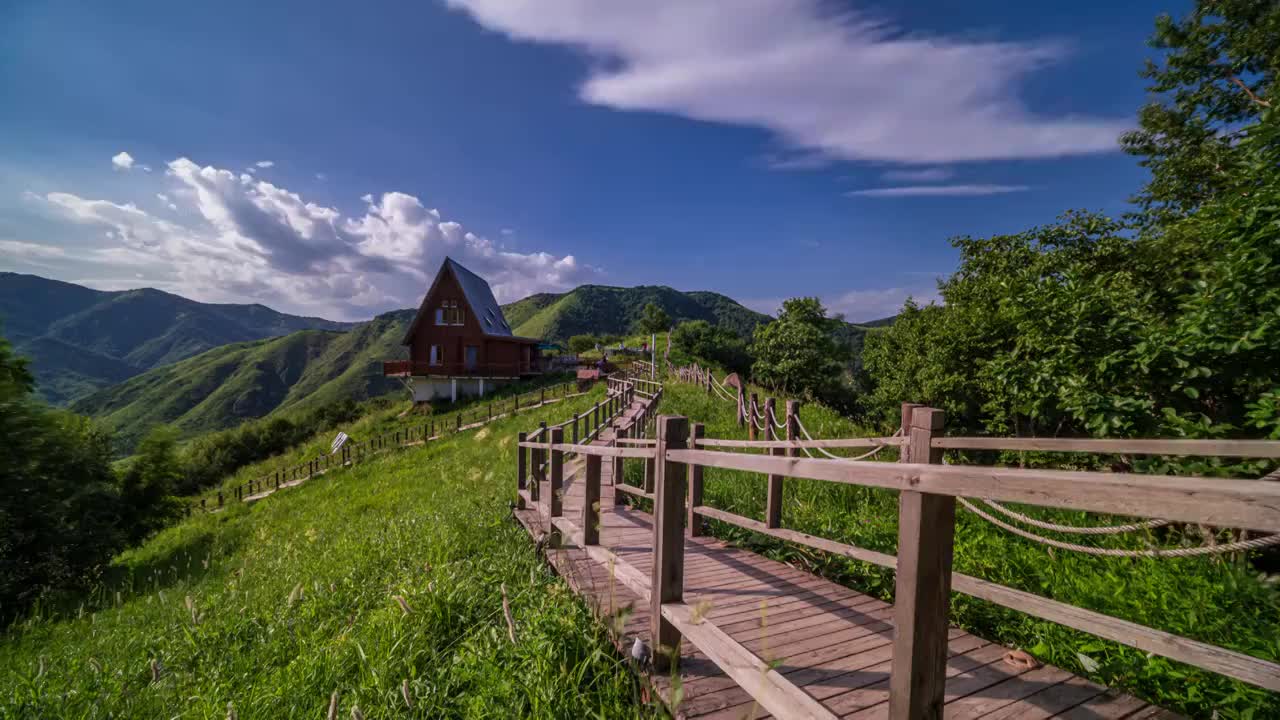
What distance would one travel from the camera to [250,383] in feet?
412

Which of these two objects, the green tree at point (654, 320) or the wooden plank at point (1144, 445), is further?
the green tree at point (654, 320)

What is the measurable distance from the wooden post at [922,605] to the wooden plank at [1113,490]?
9 centimetres

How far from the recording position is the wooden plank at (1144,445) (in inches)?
102

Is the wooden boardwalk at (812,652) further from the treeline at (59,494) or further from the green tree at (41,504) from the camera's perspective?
the green tree at (41,504)

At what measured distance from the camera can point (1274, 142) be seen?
4953mm

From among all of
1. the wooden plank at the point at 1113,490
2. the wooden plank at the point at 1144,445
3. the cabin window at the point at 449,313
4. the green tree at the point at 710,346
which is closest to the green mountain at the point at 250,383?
the cabin window at the point at 449,313

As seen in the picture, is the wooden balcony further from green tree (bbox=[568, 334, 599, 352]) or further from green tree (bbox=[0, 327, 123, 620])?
green tree (bbox=[568, 334, 599, 352])

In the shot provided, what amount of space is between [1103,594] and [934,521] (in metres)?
3.76

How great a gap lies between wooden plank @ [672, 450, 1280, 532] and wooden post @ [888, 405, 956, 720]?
9 centimetres

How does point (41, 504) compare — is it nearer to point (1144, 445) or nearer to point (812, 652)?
point (812, 652)

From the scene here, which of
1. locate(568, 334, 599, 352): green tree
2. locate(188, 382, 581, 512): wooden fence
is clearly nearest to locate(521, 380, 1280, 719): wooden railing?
locate(188, 382, 581, 512): wooden fence

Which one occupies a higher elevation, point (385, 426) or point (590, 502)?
point (590, 502)

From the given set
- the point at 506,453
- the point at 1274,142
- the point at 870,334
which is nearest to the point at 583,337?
the point at 870,334

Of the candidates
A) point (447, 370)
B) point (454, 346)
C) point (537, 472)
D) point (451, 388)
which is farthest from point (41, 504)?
point (454, 346)
